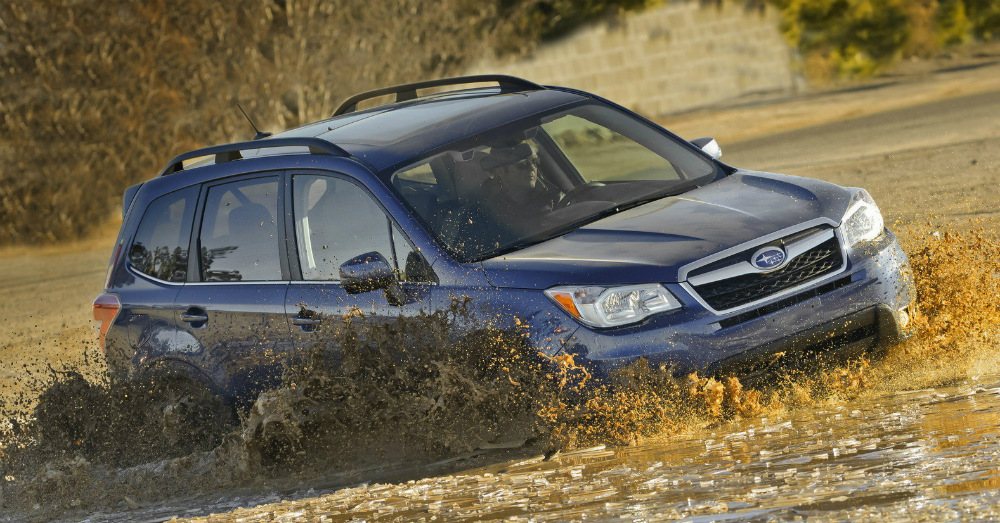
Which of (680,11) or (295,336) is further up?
(680,11)

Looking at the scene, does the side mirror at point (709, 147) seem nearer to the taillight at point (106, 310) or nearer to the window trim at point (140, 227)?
the window trim at point (140, 227)

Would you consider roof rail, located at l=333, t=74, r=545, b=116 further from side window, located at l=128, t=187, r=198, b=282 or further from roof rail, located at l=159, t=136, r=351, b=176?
side window, located at l=128, t=187, r=198, b=282

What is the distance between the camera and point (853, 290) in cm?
572

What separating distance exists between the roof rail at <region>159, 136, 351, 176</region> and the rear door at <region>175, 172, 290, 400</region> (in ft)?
0.56

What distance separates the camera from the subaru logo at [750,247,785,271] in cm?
558

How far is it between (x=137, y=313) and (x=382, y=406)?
1.87m

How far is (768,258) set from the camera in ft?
18.4

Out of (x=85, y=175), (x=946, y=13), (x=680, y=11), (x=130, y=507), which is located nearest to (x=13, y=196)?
(x=85, y=175)

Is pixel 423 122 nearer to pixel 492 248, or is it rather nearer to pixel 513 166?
pixel 513 166

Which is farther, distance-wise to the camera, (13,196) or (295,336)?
(13,196)

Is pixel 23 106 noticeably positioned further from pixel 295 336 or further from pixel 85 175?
pixel 295 336

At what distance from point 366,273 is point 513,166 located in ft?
3.38

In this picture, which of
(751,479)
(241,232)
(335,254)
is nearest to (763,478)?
(751,479)

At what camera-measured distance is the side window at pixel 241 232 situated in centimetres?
678
